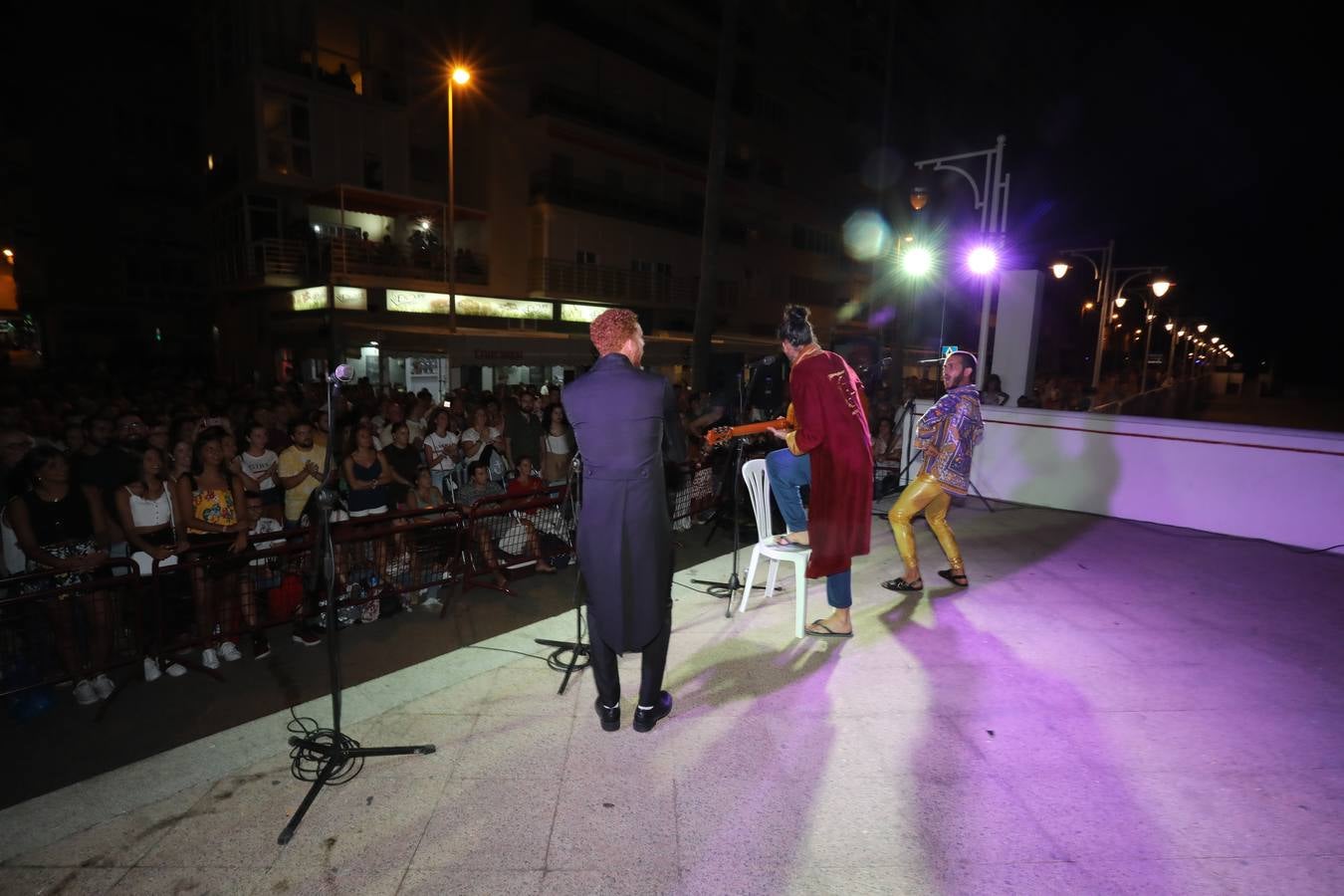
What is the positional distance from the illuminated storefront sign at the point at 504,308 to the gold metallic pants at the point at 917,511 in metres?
19.7

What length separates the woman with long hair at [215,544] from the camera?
181 inches

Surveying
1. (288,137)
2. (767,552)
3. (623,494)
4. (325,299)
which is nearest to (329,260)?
(325,299)

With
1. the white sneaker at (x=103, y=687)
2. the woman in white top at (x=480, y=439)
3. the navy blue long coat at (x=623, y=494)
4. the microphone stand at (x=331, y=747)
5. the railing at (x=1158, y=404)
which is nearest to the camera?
the microphone stand at (x=331, y=747)

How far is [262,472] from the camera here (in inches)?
251

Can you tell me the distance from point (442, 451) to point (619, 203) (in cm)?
1996

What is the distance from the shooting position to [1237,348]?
67.1m

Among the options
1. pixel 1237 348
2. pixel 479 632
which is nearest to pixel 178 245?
pixel 479 632

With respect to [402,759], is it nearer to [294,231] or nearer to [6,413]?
[6,413]

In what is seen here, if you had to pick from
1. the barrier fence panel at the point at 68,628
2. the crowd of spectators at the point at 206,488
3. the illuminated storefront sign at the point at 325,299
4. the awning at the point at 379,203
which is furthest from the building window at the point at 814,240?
the barrier fence panel at the point at 68,628

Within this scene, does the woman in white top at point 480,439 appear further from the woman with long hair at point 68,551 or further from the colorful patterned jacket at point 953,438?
the colorful patterned jacket at point 953,438

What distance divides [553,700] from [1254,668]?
4221 mm

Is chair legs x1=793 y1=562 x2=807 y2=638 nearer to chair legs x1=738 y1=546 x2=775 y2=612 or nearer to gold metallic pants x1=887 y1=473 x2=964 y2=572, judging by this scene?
chair legs x1=738 y1=546 x2=775 y2=612

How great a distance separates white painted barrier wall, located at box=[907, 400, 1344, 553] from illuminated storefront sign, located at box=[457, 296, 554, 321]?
56.5 ft

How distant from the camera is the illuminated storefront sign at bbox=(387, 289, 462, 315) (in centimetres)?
2108
